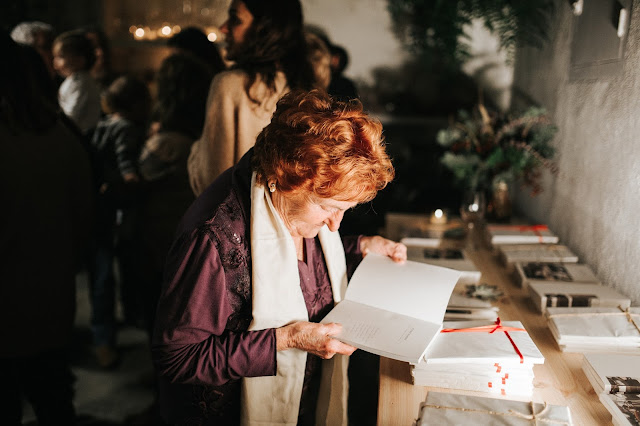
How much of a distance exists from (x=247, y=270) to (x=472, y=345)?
0.56 metres

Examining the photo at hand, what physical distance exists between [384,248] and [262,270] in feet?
1.71

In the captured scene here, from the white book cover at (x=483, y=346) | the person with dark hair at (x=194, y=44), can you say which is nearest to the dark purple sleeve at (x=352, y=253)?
the white book cover at (x=483, y=346)

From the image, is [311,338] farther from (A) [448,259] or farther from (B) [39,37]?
(B) [39,37]

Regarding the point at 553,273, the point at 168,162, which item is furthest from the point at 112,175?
the point at 553,273

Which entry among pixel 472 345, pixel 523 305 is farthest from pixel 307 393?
pixel 523 305

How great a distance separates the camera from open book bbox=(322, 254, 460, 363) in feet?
3.89

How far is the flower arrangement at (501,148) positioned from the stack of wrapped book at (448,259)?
53cm

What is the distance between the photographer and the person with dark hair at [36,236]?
1572mm

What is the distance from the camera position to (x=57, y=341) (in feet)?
5.70

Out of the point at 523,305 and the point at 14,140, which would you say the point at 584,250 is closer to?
the point at 523,305

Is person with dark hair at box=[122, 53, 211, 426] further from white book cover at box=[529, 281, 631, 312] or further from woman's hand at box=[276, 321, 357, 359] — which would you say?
white book cover at box=[529, 281, 631, 312]

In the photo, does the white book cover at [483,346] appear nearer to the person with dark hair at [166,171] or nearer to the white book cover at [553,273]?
the white book cover at [553,273]

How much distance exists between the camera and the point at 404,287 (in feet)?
4.72

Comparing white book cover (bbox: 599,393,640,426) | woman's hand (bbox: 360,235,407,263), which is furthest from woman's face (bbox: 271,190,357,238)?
white book cover (bbox: 599,393,640,426)
